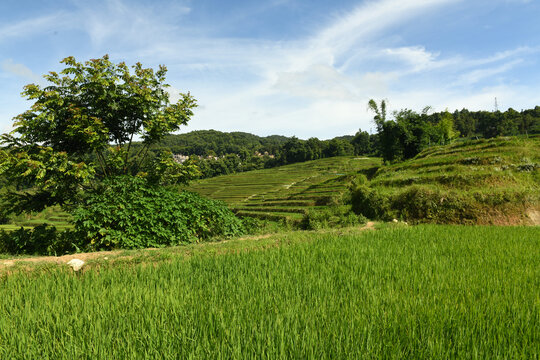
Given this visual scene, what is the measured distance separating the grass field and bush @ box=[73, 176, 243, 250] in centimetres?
195

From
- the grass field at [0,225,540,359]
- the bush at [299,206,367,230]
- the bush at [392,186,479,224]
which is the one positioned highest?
the grass field at [0,225,540,359]

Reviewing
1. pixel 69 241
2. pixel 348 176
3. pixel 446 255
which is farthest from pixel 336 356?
pixel 348 176

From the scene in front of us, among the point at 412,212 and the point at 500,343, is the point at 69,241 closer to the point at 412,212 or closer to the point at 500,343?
the point at 500,343

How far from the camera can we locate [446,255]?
16.0 ft

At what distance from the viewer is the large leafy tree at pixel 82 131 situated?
6750mm

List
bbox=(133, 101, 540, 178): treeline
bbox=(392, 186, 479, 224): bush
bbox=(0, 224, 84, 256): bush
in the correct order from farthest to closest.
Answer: bbox=(133, 101, 540, 178): treeline
bbox=(392, 186, 479, 224): bush
bbox=(0, 224, 84, 256): bush

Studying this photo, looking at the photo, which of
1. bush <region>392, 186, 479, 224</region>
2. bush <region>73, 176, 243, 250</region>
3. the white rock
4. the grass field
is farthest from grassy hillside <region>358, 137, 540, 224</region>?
the white rock

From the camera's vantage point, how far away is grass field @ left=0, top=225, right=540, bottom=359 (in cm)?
184

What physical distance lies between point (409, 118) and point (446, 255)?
43.8 metres

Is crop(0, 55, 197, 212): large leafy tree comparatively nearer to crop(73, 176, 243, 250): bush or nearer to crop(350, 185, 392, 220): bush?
crop(73, 176, 243, 250): bush

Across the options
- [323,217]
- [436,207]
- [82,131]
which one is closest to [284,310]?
[82,131]

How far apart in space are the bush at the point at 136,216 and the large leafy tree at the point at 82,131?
85 cm

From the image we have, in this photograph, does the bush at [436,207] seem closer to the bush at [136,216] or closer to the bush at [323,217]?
the bush at [323,217]

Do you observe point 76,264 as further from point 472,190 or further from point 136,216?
point 472,190
